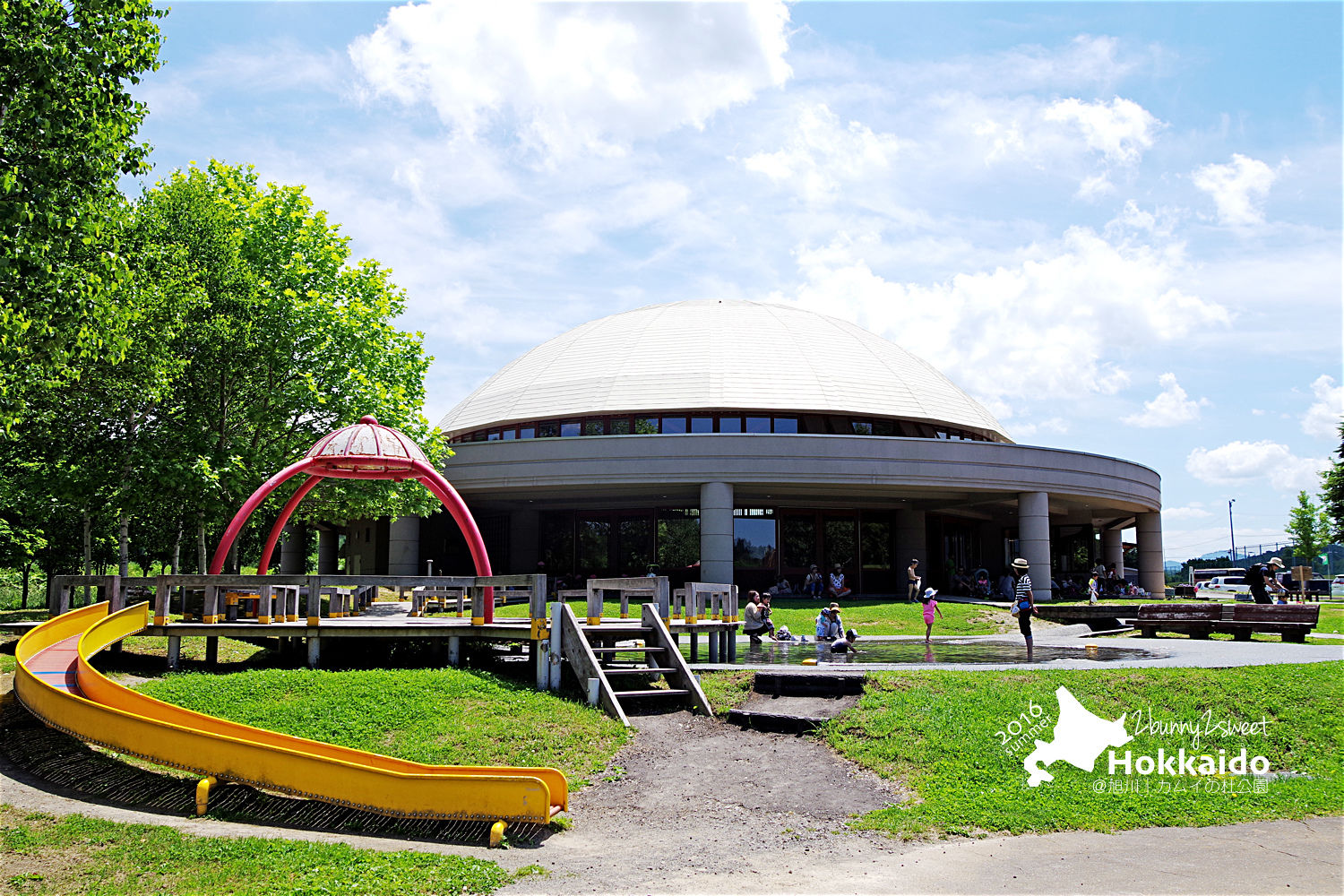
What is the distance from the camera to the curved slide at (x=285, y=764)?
335 inches

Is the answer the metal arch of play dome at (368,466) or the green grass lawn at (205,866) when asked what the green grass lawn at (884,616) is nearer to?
the metal arch of play dome at (368,466)

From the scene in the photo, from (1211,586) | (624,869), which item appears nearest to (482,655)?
(624,869)

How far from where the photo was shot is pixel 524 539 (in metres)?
40.7

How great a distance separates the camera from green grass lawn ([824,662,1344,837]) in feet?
29.8

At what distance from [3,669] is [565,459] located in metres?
21.1

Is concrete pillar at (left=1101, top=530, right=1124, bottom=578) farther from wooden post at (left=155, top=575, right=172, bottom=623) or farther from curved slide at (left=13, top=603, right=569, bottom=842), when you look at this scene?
curved slide at (left=13, top=603, right=569, bottom=842)

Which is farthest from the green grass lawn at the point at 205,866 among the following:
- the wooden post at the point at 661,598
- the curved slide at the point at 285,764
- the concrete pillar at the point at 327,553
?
the concrete pillar at the point at 327,553

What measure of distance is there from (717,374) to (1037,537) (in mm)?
14229

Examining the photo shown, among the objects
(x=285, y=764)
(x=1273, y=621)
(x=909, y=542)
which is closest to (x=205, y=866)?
(x=285, y=764)

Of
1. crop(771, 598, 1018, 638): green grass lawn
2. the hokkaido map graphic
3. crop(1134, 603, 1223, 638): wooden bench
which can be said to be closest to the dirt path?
the hokkaido map graphic

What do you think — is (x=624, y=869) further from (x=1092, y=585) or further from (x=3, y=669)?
(x=1092, y=585)

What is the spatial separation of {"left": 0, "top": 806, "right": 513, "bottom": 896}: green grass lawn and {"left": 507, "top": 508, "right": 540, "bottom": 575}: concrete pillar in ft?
106

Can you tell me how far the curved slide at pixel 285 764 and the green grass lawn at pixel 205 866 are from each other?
2.54 feet

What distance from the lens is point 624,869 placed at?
769 cm
